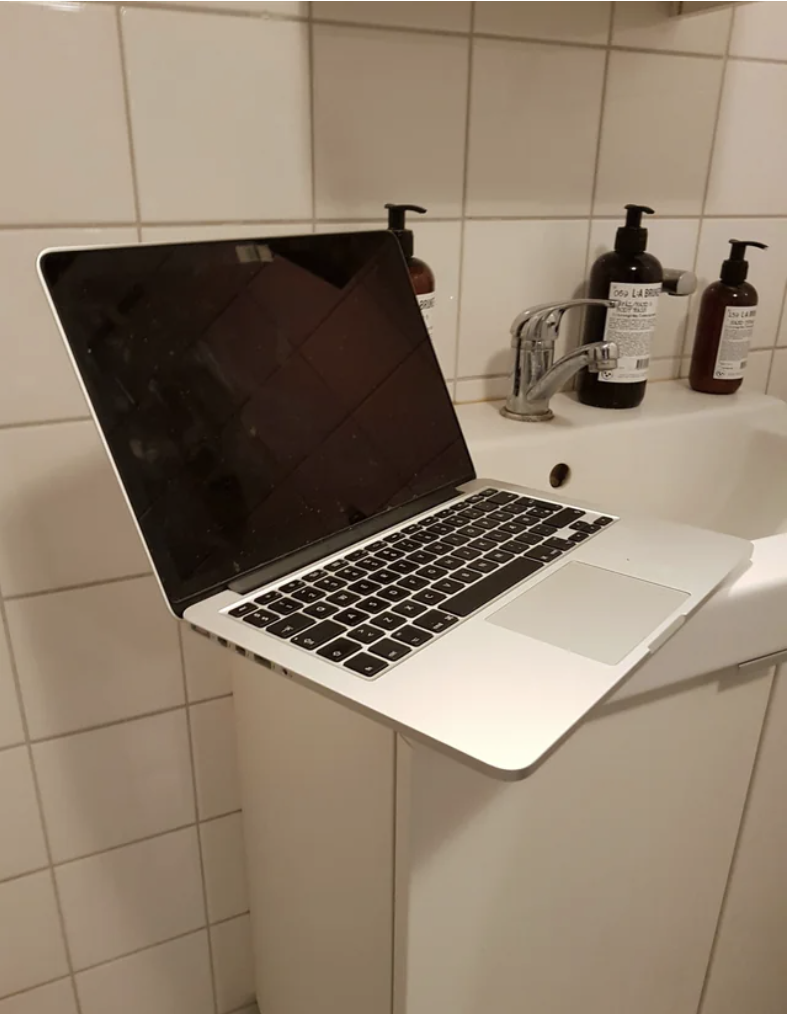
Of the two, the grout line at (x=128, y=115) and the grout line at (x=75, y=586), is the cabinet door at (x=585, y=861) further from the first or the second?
the grout line at (x=128, y=115)

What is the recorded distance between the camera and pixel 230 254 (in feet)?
1.71

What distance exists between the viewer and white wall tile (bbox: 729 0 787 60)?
86cm

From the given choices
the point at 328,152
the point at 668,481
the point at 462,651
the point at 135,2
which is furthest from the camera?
the point at 668,481

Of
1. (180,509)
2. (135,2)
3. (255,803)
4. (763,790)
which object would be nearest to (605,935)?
(763,790)

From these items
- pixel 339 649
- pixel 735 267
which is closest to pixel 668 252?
pixel 735 267

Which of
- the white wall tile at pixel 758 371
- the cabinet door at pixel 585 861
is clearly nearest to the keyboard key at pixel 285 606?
the cabinet door at pixel 585 861

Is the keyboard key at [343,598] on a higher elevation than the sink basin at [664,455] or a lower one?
higher

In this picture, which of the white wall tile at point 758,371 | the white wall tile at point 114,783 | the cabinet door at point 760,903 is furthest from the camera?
the white wall tile at point 758,371

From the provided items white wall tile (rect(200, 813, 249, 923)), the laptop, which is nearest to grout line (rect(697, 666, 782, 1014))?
the laptop

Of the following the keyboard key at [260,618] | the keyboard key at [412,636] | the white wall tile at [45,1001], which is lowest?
the white wall tile at [45,1001]

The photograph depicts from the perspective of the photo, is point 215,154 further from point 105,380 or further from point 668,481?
point 668,481

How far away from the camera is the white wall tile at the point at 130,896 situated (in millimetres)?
779

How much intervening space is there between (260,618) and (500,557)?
16 cm

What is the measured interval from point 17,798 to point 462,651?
50 cm
